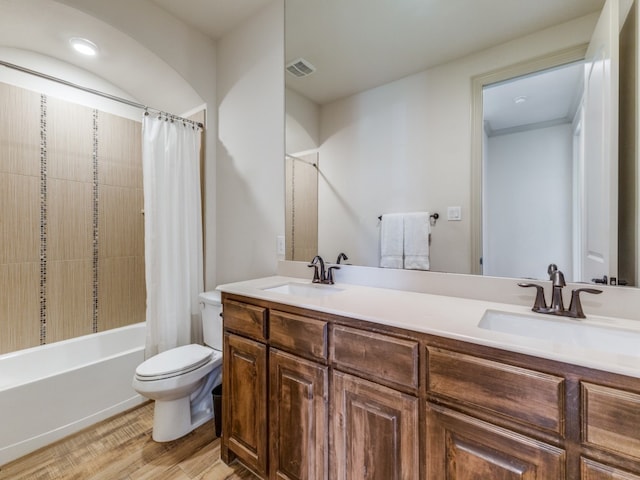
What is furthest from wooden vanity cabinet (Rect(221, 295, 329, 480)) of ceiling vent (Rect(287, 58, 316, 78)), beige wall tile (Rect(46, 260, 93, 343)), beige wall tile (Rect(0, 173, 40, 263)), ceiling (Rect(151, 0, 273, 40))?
ceiling (Rect(151, 0, 273, 40))

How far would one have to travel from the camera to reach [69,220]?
2176mm

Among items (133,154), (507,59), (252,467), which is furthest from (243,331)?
(133,154)

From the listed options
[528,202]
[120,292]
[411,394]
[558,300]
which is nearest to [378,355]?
[411,394]

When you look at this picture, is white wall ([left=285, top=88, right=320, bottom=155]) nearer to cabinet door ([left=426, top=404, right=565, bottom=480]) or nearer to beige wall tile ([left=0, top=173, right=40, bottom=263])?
cabinet door ([left=426, top=404, right=565, bottom=480])

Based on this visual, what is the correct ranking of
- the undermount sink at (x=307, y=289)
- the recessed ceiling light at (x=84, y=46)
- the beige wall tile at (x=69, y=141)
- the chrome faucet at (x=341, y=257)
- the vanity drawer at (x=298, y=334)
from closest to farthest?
the vanity drawer at (x=298, y=334)
the undermount sink at (x=307, y=289)
the chrome faucet at (x=341, y=257)
the recessed ceiling light at (x=84, y=46)
the beige wall tile at (x=69, y=141)

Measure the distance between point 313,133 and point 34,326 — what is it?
238 cm

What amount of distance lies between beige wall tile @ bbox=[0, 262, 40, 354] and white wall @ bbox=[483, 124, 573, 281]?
9.42ft

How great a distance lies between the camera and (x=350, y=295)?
4.33 ft

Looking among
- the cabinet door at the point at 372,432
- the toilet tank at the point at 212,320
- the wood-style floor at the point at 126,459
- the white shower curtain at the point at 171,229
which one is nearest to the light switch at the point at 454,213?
the cabinet door at the point at 372,432

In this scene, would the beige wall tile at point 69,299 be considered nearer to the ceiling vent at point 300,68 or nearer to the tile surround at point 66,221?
the tile surround at point 66,221

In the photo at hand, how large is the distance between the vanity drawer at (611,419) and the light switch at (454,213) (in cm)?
81

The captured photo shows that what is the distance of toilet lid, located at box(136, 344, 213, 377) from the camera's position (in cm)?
159

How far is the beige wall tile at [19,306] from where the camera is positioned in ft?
6.23

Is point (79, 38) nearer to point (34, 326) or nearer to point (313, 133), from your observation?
point (313, 133)
